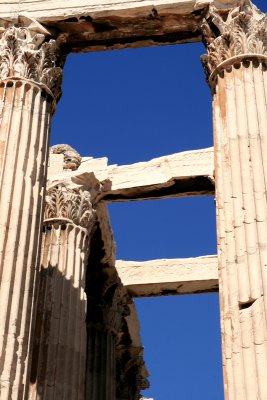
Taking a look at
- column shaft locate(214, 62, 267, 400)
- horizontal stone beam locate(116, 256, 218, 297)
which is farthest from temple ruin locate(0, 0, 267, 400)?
horizontal stone beam locate(116, 256, 218, 297)

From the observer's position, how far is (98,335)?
80.5ft

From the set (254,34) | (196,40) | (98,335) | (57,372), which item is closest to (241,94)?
(254,34)

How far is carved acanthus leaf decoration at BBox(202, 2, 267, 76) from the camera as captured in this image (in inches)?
621

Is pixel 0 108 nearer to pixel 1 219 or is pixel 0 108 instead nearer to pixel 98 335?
pixel 1 219

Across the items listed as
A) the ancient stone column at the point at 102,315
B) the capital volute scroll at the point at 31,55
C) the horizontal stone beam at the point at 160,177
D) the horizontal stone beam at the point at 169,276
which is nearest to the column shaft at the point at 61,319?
the horizontal stone beam at the point at 160,177

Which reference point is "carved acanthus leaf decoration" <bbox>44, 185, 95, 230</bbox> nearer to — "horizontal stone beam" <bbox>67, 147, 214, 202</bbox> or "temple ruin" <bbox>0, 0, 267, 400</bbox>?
"temple ruin" <bbox>0, 0, 267, 400</bbox>

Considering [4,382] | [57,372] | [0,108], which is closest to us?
[4,382]

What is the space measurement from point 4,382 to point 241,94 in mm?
6058

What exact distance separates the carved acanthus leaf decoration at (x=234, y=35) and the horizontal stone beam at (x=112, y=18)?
0.63m

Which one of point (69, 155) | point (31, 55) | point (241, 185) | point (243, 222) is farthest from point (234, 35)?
point (69, 155)

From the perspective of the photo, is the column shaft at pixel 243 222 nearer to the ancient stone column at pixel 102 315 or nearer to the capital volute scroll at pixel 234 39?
the capital volute scroll at pixel 234 39

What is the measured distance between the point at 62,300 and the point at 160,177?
186 inches

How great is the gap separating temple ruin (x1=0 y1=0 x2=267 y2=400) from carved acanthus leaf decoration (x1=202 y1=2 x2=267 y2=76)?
0.08ft

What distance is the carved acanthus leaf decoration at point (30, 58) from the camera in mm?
16328
